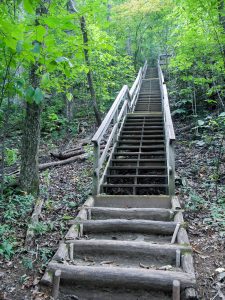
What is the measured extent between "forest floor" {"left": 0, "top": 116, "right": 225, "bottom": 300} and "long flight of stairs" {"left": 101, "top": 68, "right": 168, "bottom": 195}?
51cm

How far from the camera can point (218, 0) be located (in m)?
6.24

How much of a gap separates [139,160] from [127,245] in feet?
10.7

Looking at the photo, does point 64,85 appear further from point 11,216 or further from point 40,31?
point 40,31

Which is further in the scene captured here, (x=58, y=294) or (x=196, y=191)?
(x=196, y=191)

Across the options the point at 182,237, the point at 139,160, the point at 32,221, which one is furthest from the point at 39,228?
the point at 139,160

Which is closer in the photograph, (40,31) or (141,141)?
(40,31)

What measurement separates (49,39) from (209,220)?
3410 mm

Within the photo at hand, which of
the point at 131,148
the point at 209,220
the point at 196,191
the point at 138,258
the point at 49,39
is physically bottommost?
the point at 138,258

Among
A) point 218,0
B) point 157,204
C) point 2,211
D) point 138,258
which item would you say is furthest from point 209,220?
point 218,0

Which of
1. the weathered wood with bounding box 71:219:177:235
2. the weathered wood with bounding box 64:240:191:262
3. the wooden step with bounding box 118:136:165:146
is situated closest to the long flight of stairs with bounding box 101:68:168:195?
the wooden step with bounding box 118:136:165:146

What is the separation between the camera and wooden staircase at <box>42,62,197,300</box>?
3.05 metres

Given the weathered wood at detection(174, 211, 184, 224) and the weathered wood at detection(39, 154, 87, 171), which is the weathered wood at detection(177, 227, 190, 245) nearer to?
the weathered wood at detection(174, 211, 184, 224)

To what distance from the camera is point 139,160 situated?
671 centimetres

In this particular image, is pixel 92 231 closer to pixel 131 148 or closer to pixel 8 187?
pixel 8 187
